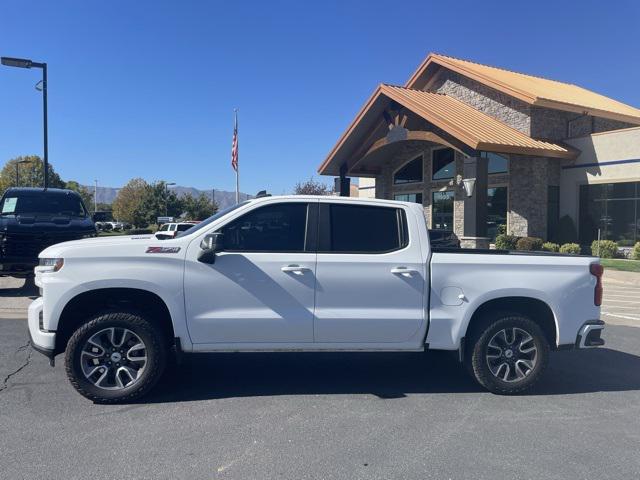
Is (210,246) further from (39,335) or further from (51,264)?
(39,335)

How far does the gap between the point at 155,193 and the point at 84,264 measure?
53.9 metres

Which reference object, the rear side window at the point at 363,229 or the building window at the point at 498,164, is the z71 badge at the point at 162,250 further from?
the building window at the point at 498,164

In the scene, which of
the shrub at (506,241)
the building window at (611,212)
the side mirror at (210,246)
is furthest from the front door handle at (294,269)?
the building window at (611,212)

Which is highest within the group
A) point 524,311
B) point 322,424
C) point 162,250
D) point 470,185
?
point 470,185

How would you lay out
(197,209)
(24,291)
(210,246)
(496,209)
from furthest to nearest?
(197,209)
(496,209)
(24,291)
(210,246)

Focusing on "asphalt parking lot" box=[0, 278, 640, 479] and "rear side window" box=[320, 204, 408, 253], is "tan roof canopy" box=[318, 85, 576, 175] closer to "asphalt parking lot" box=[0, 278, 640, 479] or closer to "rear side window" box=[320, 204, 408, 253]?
"asphalt parking lot" box=[0, 278, 640, 479]

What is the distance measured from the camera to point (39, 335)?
184 inches

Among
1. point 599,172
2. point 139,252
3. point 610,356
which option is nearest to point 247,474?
point 139,252

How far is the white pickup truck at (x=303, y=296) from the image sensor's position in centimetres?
468

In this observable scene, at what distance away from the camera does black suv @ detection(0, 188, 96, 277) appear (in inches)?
389

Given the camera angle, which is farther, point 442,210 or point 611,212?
point 442,210

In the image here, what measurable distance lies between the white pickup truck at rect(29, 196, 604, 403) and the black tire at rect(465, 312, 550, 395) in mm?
12

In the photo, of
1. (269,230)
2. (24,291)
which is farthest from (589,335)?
(24,291)

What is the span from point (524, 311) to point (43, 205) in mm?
10451
